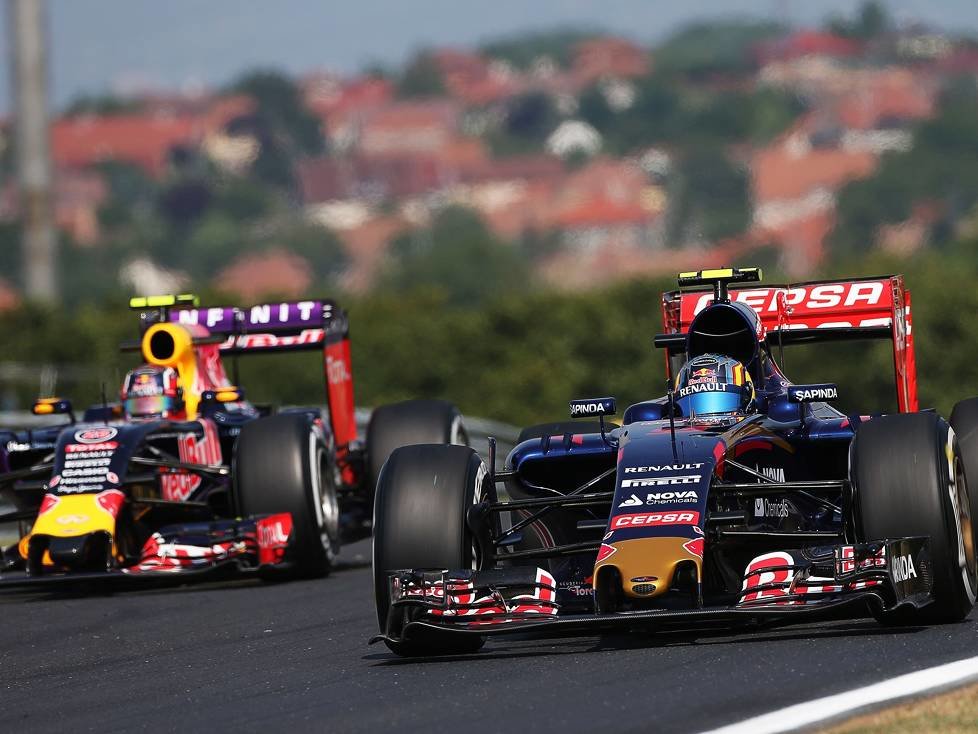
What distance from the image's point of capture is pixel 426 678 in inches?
363

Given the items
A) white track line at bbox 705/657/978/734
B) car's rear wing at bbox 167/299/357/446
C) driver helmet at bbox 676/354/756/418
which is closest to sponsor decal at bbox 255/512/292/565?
car's rear wing at bbox 167/299/357/446

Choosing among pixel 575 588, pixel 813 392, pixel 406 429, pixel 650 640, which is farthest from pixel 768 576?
pixel 406 429

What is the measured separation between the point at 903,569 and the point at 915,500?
39cm

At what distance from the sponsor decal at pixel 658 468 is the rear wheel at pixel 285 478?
5.72m

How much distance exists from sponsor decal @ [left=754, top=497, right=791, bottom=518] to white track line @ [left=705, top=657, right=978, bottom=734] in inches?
84.9

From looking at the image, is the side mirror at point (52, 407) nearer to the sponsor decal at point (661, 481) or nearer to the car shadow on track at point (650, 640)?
the car shadow on track at point (650, 640)

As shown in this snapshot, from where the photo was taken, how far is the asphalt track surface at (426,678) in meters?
8.02

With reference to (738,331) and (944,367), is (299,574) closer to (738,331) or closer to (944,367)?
(738,331)

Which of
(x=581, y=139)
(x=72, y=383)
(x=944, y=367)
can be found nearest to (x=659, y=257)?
(x=581, y=139)

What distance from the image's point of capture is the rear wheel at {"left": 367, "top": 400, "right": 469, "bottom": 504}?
56.2 feet

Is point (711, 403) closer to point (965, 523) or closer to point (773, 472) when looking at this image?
point (773, 472)

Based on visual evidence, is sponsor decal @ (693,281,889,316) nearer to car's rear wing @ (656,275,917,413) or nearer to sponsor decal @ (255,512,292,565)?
car's rear wing @ (656,275,917,413)

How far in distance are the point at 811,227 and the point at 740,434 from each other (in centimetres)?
9219

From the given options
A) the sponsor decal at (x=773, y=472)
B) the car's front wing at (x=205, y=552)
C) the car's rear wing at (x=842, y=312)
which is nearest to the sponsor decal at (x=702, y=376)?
the sponsor decal at (x=773, y=472)
